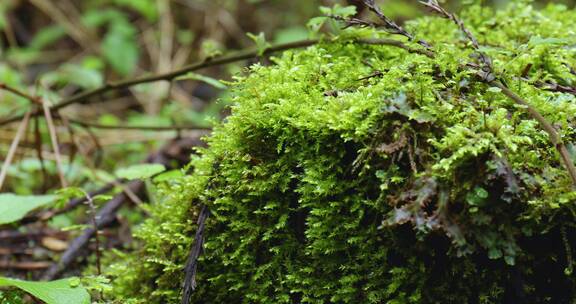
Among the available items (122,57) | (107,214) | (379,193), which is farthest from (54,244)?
(122,57)

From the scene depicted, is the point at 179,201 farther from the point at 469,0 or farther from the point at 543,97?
the point at 469,0

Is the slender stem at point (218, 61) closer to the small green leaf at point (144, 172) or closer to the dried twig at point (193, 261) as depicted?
the small green leaf at point (144, 172)

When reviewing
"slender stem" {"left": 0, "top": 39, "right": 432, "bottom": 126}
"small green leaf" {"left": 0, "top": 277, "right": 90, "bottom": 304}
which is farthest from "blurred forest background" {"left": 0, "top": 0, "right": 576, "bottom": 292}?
"small green leaf" {"left": 0, "top": 277, "right": 90, "bottom": 304}

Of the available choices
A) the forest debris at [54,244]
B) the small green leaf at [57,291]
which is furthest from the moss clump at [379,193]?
the forest debris at [54,244]

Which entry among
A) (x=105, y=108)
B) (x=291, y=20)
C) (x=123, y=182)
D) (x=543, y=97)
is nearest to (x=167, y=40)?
(x=105, y=108)

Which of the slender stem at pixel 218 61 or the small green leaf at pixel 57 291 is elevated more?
the slender stem at pixel 218 61
